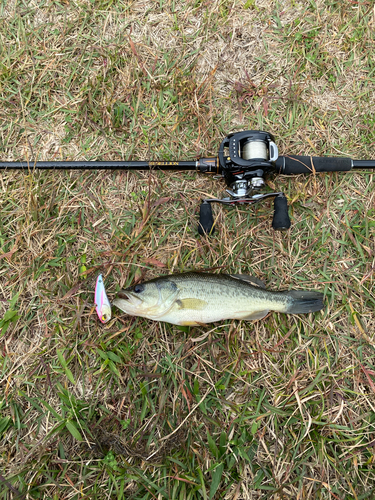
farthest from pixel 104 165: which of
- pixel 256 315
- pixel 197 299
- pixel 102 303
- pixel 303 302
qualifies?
pixel 303 302

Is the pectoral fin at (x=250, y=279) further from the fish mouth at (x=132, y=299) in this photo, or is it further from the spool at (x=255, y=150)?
the spool at (x=255, y=150)

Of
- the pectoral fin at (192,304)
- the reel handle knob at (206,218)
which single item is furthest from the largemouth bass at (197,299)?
the reel handle knob at (206,218)

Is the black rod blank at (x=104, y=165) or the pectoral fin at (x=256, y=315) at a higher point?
the black rod blank at (x=104, y=165)

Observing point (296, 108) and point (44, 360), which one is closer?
point (44, 360)

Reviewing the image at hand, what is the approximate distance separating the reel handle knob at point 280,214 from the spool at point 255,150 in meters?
0.44

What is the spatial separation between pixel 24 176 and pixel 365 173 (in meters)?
3.81

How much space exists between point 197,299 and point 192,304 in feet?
0.21

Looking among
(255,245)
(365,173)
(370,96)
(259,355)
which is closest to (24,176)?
(255,245)

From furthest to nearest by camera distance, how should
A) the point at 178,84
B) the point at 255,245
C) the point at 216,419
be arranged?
the point at 178,84
the point at 255,245
the point at 216,419

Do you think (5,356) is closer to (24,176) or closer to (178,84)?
(24,176)

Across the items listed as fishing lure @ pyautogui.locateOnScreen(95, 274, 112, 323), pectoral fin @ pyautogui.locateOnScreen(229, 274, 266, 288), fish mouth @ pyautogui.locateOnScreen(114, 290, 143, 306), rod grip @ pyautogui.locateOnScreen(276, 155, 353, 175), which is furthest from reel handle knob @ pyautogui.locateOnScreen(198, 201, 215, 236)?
fishing lure @ pyautogui.locateOnScreen(95, 274, 112, 323)

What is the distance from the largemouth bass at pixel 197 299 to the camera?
8.68ft

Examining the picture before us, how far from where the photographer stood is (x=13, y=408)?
2842 millimetres

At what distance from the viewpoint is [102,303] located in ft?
9.24
